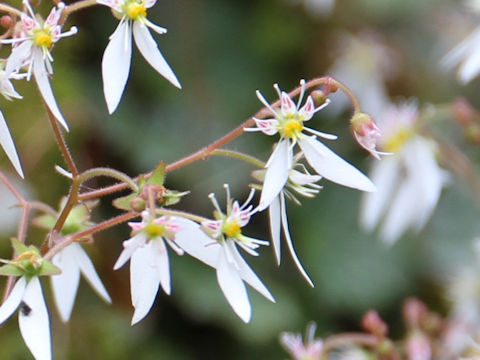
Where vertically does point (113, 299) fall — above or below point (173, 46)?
below

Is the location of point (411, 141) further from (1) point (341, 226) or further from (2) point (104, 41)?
(2) point (104, 41)

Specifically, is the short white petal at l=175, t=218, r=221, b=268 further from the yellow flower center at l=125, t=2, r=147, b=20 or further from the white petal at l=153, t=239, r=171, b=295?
the yellow flower center at l=125, t=2, r=147, b=20

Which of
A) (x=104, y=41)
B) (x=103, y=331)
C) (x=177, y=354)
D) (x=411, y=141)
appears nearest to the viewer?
(x=411, y=141)

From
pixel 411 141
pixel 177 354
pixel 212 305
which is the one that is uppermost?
pixel 411 141

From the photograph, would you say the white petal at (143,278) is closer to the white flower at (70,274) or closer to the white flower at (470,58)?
the white flower at (70,274)

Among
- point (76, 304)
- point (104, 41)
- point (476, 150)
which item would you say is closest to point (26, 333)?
point (76, 304)

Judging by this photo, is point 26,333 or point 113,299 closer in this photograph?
point 26,333

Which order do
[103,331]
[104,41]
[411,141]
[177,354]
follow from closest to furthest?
[411,141], [103,331], [177,354], [104,41]

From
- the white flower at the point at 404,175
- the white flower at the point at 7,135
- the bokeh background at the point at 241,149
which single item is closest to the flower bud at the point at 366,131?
the white flower at the point at 7,135
